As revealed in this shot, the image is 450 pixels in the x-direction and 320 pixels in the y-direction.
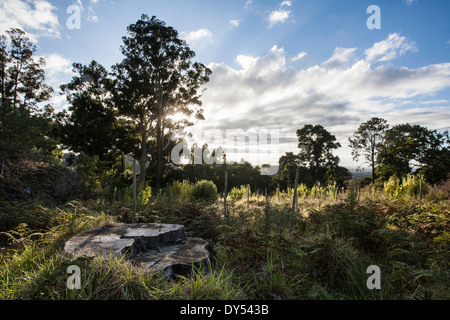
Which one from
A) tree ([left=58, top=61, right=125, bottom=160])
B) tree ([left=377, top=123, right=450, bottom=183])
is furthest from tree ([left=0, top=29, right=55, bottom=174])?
tree ([left=377, top=123, right=450, bottom=183])

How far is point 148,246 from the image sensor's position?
3123mm

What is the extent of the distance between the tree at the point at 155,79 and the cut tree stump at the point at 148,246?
1291 centimetres

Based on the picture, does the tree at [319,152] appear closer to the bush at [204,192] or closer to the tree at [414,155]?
the tree at [414,155]

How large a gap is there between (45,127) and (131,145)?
9.12 meters

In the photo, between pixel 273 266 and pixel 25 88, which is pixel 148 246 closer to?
pixel 273 266

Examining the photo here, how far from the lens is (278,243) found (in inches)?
118

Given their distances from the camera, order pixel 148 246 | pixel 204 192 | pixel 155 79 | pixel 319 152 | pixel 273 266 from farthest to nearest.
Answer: pixel 319 152
pixel 155 79
pixel 204 192
pixel 148 246
pixel 273 266

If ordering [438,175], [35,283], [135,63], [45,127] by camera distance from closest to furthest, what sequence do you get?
[35,283]
[45,127]
[438,175]
[135,63]

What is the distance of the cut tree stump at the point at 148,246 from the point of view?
8.12ft

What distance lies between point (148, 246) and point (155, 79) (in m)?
16.1

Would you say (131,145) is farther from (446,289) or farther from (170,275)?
(446,289)

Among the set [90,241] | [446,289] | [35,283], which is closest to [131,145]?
[90,241]

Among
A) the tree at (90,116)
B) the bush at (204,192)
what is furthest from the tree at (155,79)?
the bush at (204,192)

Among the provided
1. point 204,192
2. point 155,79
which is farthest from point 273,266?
point 155,79
